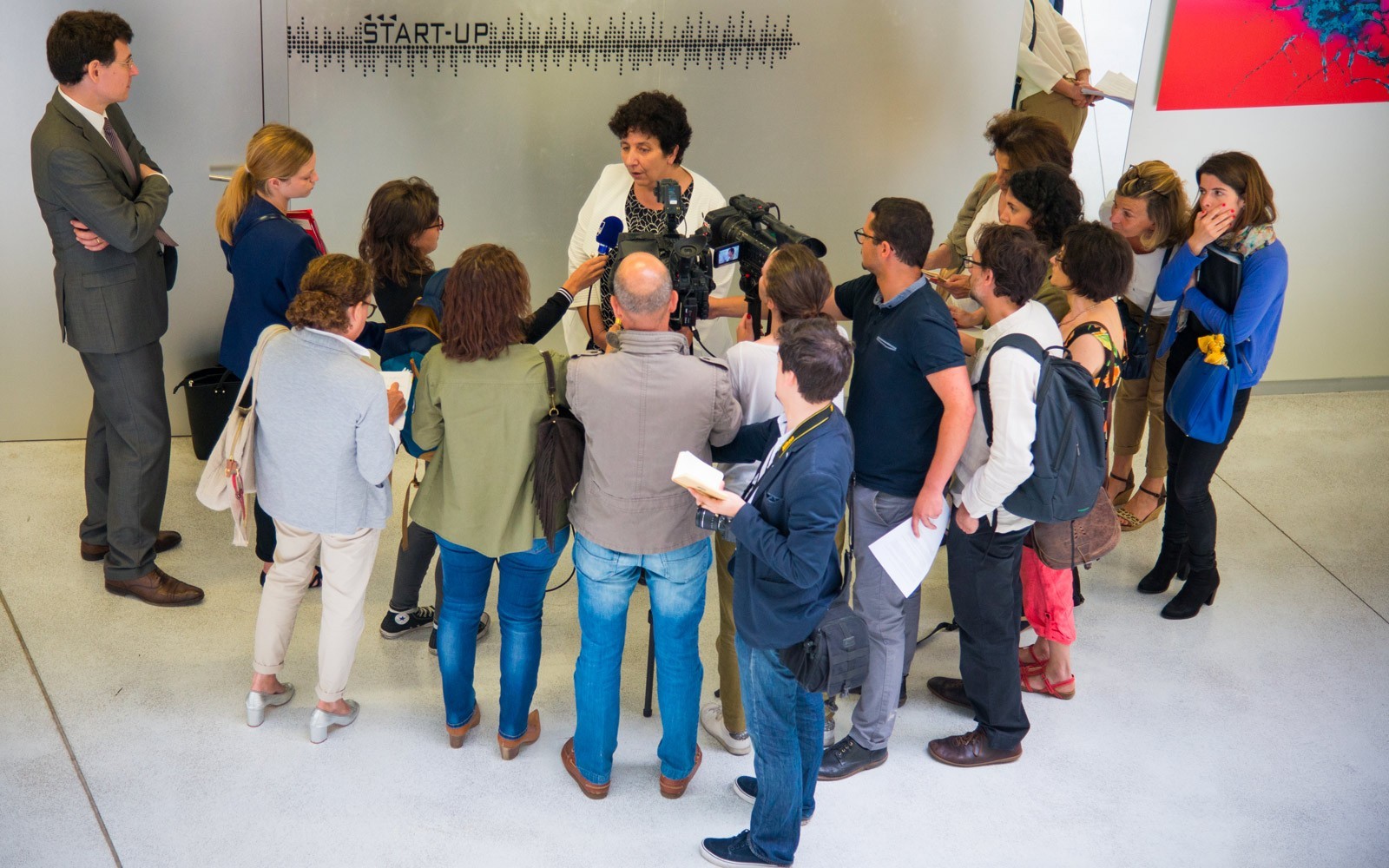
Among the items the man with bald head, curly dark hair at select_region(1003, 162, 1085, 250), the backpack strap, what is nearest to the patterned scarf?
curly dark hair at select_region(1003, 162, 1085, 250)

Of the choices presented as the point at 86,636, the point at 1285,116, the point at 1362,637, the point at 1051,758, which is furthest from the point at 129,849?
the point at 1285,116

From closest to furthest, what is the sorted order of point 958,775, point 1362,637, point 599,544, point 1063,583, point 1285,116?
point 599,544
point 958,775
point 1063,583
point 1362,637
point 1285,116

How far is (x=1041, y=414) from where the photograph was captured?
126 inches

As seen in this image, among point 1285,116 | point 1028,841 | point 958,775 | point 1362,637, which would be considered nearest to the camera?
point 1028,841

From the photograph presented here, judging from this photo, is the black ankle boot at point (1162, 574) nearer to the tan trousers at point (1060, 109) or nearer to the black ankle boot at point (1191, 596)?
the black ankle boot at point (1191, 596)

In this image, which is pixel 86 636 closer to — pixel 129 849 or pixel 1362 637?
pixel 129 849

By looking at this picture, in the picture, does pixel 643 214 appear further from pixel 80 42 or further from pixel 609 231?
pixel 80 42

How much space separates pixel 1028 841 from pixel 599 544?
56.7 inches

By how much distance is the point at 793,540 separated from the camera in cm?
270

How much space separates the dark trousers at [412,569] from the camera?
3.98m

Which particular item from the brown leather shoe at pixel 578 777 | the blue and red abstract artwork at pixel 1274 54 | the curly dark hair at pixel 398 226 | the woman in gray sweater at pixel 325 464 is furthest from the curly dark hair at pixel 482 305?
the blue and red abstract artwork at pixel 1274 54

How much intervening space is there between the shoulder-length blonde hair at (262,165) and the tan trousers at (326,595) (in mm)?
1035

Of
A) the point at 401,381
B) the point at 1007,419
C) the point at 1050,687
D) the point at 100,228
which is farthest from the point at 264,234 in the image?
the point at 1050,687

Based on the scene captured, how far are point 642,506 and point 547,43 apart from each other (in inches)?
119
